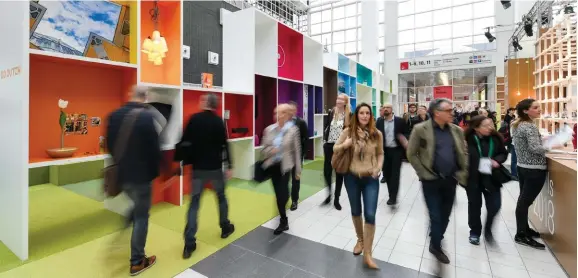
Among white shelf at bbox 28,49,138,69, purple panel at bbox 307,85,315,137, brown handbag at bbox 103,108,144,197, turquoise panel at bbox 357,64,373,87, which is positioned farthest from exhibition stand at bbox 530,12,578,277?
turquoise panel at bbox 357,64,373,87

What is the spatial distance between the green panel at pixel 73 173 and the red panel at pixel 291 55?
433 cm

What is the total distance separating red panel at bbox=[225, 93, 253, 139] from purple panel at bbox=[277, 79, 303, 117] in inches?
58.1

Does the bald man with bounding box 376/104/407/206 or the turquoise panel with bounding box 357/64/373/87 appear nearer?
the bald man with bounding box 376/104/407/206

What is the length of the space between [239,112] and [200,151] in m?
2.98

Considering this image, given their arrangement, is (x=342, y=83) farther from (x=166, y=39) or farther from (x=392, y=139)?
(x=166, y=39)

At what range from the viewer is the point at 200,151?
2.67 metres

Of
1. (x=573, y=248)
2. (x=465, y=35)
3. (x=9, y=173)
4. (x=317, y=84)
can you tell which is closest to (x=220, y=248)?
(x=9, y=173)

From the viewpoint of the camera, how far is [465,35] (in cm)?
1447

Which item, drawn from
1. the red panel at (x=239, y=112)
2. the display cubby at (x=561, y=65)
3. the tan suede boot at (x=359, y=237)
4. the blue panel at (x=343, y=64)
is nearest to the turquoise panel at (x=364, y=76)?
the blue panel at (x=343, y=64)

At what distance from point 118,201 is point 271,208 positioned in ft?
6.82

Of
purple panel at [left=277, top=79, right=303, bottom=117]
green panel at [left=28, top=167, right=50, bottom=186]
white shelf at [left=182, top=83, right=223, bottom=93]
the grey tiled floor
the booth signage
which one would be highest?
the booth signage

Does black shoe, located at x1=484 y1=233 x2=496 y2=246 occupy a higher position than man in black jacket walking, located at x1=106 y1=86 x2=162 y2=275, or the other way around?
man in black jacket walking, located at x1=106 y1=86 x2=162 y2=275

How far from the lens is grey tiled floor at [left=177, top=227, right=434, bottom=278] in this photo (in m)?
2.38

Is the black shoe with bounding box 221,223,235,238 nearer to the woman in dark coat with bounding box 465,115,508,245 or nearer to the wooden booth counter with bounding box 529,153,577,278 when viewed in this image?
the woman in dark coat with bounding box 465,115,508,245
